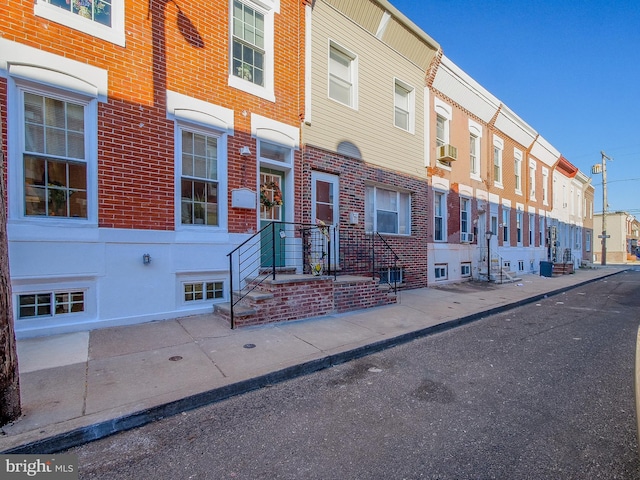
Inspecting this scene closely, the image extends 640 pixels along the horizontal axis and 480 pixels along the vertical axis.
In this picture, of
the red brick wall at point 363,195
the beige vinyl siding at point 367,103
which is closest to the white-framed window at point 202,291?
the red brick wall at point 363,195

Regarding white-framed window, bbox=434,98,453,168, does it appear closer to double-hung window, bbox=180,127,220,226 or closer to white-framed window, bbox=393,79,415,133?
white-framed window, bbox=393,79,415,133

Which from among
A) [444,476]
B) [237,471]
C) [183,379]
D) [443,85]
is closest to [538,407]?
[444,476]

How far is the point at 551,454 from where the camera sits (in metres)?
2.64

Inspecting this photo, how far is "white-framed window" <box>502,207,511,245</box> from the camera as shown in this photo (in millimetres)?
16156

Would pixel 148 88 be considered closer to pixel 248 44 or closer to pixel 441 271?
pixel 248 44

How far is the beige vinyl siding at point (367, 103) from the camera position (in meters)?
8.39

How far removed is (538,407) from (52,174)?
286 inches

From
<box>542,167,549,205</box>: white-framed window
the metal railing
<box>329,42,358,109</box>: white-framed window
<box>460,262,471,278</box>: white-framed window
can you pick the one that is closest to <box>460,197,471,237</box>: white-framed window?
<box>460,262,471,278</box>: white-framed window

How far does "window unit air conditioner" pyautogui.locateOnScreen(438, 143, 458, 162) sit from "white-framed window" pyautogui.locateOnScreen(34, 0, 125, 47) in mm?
10036

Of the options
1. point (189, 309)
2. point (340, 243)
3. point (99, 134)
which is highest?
point (99, 134)

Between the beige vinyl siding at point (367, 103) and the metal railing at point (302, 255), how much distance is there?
2277 millimetres

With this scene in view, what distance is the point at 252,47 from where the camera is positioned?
292 inches

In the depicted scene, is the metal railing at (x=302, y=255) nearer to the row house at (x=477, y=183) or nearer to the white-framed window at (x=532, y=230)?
the row house at (x=477, y=183)

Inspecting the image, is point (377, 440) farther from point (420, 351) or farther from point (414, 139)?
point (414, 139)
